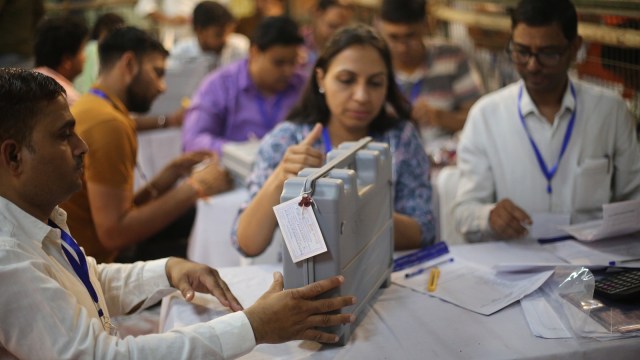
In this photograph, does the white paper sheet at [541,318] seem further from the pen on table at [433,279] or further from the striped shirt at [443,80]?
the striped shirt at [443,80]

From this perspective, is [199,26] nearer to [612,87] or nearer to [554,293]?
[612,87]

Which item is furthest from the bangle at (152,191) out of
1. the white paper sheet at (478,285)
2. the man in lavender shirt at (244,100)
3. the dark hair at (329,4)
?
the dark hair at (329,4)

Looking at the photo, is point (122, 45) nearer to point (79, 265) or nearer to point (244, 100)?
point (244, 100)

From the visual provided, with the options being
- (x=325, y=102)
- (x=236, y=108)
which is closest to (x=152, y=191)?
(x=236, y=108)

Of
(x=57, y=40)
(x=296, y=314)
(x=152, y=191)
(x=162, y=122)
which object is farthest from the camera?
(x=162, y=122)

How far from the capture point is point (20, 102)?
1282mm

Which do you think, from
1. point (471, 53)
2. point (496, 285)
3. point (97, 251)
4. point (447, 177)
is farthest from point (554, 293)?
point (471, 53)

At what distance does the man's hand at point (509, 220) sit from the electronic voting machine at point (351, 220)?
17.6 inches

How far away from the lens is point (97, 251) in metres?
2.54

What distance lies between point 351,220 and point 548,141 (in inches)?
44.8

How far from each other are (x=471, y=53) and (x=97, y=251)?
252 centimetres

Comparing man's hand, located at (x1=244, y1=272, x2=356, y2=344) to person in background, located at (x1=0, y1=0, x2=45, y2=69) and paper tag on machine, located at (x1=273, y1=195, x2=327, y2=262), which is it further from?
person in background, located at (x1=0, y1=0, x2=45, y2=69)

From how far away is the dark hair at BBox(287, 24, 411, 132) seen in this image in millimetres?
2260

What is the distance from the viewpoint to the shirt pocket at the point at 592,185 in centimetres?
230
